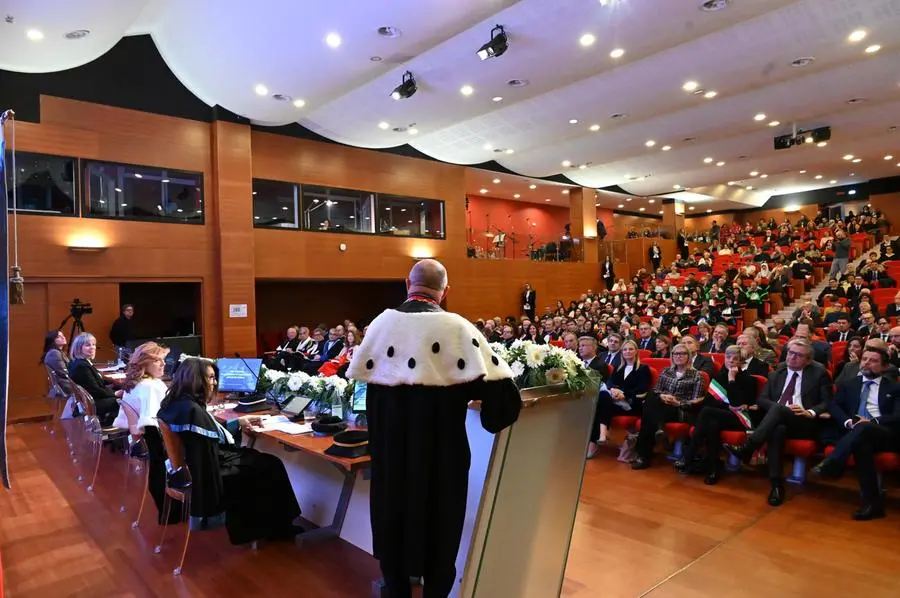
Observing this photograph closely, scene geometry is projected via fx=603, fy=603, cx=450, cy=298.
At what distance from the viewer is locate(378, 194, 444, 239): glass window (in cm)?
1355

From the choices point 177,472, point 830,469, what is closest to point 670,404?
point 830,469

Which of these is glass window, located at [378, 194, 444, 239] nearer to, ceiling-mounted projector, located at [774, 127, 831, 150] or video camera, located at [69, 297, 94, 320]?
video camera, located at [69, 297, 94, 320]

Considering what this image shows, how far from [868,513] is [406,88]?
7.82m

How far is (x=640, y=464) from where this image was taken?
17.2 feet

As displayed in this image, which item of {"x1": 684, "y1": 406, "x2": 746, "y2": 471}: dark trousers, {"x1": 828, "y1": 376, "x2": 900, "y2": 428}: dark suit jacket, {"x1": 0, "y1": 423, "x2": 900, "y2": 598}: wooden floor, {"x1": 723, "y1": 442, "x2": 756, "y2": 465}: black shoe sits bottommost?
{"x1": 0, "y1": 423, "x2": 900, "y2": 598}: wooden floor

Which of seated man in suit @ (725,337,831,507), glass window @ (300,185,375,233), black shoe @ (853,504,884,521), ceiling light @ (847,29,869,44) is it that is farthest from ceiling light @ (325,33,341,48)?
black shoe @ (853,504,884,521)

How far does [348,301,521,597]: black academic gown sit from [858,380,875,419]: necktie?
351 cm

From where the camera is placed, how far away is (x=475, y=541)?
246cm

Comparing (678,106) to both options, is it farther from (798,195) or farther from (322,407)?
(798,195)

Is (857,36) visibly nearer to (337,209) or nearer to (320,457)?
(320,457)

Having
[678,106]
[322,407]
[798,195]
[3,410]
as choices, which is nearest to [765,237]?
[798,195]

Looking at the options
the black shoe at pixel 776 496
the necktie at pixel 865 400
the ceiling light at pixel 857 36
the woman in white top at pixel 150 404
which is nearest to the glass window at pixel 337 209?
the woman in white top at pixel 150 404

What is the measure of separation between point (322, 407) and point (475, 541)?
1837mm

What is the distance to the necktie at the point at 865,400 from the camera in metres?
4.37
